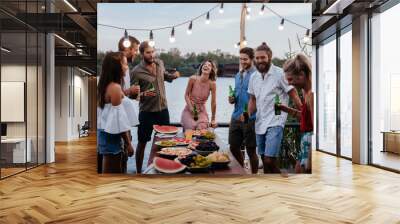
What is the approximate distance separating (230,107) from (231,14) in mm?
1542

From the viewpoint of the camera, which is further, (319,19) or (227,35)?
(319,19)

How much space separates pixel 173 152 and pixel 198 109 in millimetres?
813

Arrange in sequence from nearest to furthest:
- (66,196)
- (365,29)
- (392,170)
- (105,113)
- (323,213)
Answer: (323,213) → (66,196) → (105,113) → (392,170) → (365,29)

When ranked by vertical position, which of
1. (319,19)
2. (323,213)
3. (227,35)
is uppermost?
(319,19)

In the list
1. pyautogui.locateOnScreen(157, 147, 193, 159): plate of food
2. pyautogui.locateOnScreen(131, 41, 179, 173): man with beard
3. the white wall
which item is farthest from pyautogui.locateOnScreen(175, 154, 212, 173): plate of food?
the white wall

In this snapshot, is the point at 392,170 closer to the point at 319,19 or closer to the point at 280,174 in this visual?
the point at 280,174

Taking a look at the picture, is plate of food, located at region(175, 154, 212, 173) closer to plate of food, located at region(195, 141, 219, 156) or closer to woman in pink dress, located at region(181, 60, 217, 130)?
plate of food, located at region(195, 141, 219, 156)

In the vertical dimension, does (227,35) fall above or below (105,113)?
above

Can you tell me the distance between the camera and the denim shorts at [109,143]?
642 cm

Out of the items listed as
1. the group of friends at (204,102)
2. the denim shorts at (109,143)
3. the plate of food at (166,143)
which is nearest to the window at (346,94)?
the group of friends at (204,102)

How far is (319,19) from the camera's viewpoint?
8.49 meters

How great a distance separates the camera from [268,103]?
6.45 metres

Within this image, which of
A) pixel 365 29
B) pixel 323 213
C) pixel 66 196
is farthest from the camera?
pixel 365 29

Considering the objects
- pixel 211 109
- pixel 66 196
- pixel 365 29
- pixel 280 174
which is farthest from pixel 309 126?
pixel 66 196
